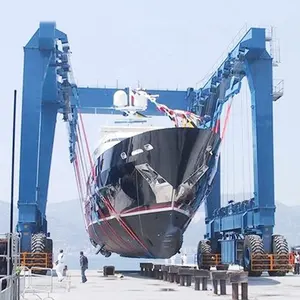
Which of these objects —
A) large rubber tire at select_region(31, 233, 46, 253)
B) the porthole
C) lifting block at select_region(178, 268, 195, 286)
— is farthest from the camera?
large rubber tire at select_region(31, 233, 46, 253)

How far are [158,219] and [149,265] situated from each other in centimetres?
447

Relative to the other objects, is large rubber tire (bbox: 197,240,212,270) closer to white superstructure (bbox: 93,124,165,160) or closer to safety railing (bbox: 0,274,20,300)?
white superstructure (bbox: 93,124,165,160)

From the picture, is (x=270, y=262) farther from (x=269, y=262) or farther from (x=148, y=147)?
(x=148, y=147)

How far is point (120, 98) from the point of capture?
3634 centimetres

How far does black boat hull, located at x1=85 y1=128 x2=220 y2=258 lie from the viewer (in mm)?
26203

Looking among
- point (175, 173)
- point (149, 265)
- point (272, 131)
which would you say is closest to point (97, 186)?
point (149, 265)

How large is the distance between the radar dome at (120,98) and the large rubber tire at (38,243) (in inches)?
387

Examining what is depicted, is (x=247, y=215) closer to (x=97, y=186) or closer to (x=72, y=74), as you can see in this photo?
(x=97, y=186)

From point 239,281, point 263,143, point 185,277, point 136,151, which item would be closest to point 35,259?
point 136,151

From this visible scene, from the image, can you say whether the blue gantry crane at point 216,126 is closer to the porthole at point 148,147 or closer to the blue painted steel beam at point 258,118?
the blue painted steel beam at point 258,118

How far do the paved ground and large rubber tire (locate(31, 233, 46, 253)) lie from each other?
259 cm

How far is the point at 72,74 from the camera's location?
113 feet

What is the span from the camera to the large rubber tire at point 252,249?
2759 centimetres

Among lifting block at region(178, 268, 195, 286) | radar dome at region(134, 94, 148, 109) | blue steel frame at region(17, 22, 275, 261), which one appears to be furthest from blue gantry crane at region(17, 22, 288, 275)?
lifting block at region(178, 268, 195, 286)
